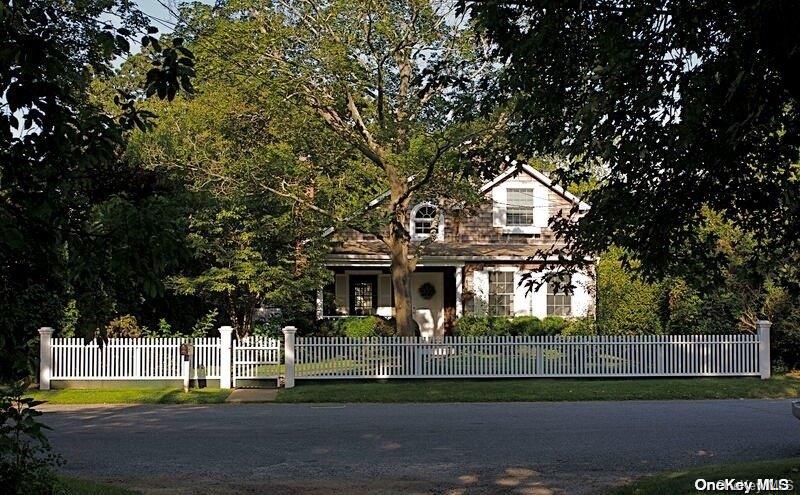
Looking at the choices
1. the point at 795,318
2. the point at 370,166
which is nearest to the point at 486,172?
the point at 370,166

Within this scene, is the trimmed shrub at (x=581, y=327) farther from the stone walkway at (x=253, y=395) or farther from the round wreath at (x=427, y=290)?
the stone walkway at (x=253, y=395)

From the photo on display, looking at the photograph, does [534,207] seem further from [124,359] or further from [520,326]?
[124,359]

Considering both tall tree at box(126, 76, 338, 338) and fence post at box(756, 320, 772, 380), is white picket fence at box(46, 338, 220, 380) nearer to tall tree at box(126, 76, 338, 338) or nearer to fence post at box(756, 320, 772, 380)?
tall tree at box(126, 76, 338, 338)

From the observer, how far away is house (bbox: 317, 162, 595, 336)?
29.8 meters

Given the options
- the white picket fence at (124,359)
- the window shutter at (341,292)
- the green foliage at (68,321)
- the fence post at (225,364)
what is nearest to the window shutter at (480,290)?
the window shutter at (341,292)

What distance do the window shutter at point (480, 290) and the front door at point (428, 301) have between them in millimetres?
2074

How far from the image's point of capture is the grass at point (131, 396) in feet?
63.6

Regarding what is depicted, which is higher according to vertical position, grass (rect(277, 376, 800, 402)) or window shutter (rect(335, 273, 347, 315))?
window shutter (rect(335, 273, 347, 315))

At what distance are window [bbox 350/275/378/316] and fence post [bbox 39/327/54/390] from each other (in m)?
12.6

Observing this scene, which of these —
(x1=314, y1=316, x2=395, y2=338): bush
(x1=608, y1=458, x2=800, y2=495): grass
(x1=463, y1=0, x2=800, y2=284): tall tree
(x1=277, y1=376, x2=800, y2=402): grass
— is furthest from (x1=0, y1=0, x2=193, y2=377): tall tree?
(x1=314, y1=316, x2=395, y2=338): bush

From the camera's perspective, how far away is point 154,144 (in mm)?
26984

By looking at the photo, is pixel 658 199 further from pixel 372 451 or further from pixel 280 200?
pixel 280 200

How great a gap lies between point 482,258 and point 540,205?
2871 mm

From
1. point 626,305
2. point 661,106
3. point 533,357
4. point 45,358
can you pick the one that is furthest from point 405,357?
point 661,106
